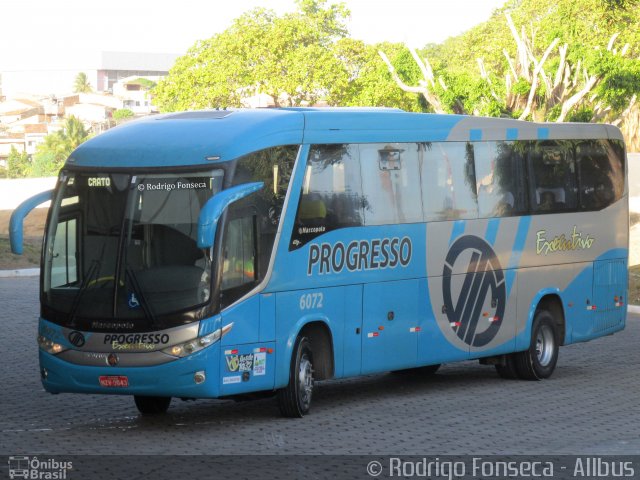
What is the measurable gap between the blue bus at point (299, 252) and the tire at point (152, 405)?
23 mm

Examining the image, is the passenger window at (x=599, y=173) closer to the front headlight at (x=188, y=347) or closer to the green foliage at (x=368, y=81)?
the front headlight at (x=188, y=347)

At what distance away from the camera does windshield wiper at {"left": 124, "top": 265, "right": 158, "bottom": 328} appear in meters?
11.6

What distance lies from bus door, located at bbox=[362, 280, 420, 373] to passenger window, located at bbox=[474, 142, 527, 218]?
194 cm

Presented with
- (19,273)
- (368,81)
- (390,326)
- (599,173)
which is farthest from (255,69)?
(390,326)

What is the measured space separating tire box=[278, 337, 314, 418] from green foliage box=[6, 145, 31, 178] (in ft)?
385

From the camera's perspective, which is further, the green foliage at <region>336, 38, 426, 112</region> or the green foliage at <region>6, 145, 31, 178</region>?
the green foliage at <region>6, 145, 31, 178</region>

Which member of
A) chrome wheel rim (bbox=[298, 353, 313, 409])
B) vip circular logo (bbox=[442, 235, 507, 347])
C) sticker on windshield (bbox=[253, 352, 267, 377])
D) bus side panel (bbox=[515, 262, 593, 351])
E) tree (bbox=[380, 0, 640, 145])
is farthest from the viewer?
tree (bbox=[380, 0, 640, 145])

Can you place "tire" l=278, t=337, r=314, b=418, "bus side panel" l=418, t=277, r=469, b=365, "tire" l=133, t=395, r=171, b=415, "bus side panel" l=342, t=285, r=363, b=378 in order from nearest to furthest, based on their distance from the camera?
"tire" l=278, t=337, r=314, b=418, "tire" l=133, t=395, r=171, b=415, "bus side panel" l=342, t=285, r=363, b=378, "bus side panel" l=418, t=277, r=469, b=365

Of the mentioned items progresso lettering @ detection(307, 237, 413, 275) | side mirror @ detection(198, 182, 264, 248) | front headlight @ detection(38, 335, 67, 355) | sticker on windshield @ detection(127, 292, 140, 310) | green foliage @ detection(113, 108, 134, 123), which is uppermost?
green foliage @ detection(113, 108, 134, 123)

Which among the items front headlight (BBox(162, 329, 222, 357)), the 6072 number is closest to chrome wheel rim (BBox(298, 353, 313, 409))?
the 6072 number

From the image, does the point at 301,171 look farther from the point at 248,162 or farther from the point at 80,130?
the point at 80,130

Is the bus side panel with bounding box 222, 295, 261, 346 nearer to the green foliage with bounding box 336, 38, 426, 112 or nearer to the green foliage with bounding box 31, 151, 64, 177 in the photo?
the green foliage with bounding box 336, 38, 426, 112

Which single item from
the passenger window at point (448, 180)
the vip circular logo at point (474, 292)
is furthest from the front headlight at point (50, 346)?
the vip circular logo at point (474, 292)

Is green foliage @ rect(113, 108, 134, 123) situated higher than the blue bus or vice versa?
green foliage @ rect(113, 108, 134, 123)
